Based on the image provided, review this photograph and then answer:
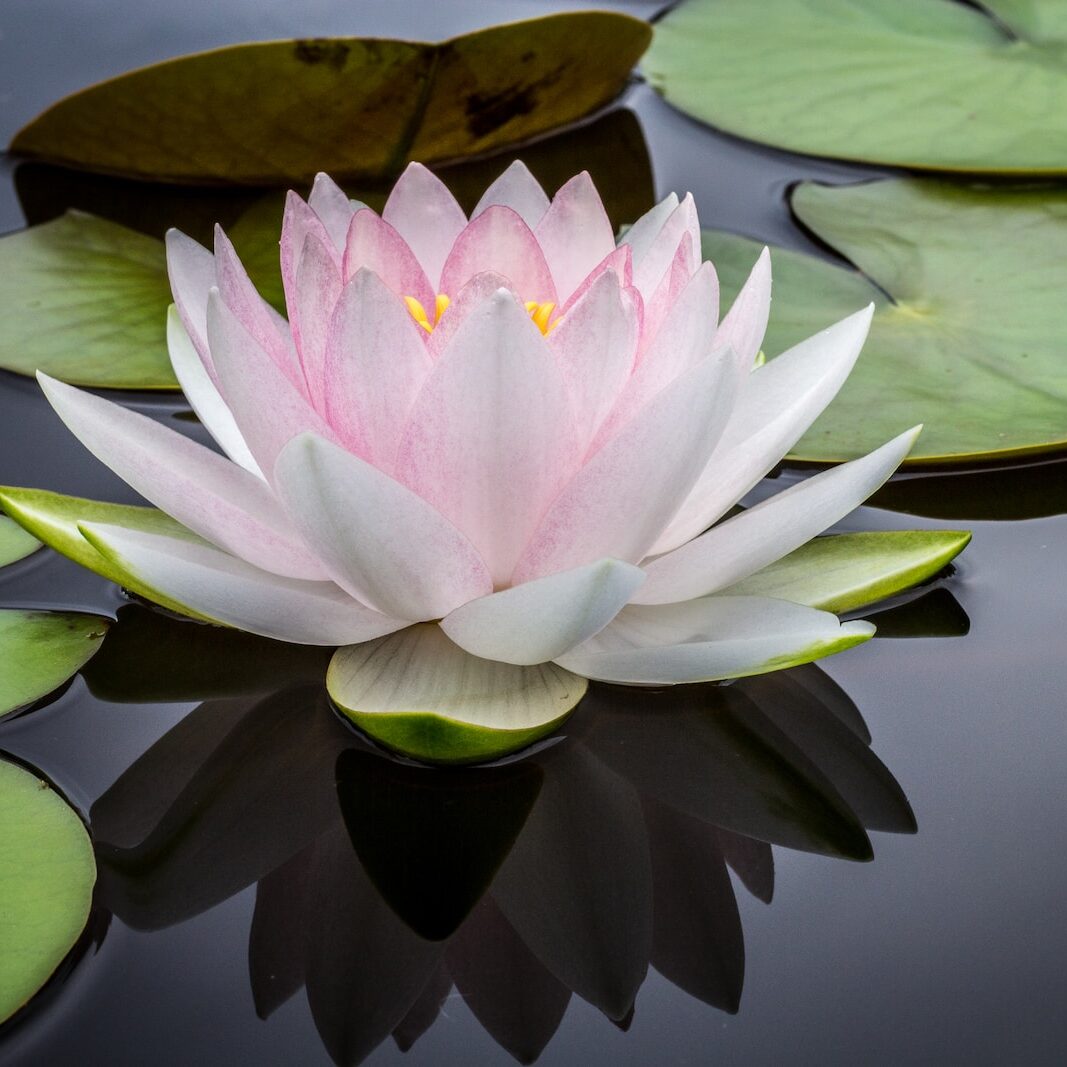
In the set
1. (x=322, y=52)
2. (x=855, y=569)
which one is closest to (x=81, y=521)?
(x=855, y=569)

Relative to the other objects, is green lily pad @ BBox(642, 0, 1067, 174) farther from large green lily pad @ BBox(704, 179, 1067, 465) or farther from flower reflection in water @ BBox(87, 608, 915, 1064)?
flower reflection in water @ BBox(87, 608, 915, 1064)

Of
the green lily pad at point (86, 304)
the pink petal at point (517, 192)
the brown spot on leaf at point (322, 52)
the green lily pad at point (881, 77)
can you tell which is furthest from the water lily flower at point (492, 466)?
the green lily pad at point (881, 77)

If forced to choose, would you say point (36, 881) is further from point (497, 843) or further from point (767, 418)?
point (767, 418)

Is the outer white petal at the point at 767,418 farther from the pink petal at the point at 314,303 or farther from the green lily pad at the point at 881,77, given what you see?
the green lily pad at the point at 881,77

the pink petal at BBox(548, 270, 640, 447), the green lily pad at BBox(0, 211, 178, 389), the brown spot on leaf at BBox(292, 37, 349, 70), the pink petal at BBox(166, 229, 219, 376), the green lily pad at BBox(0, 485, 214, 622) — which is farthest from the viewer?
the brown spot on leaf at BBox(292, 37, 349, 70)

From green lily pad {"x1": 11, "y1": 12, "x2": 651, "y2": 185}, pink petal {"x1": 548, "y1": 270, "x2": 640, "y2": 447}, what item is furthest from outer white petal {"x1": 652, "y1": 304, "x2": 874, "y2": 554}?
green lily pad {"x1": 11, "y1": 12, "x2": 651, "y2": 185}

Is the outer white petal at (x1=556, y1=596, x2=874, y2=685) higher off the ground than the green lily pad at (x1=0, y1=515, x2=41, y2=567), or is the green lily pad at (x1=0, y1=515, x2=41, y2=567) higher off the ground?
the outer white petal at (x1=556, y1=596, x2=874, y2=685)
